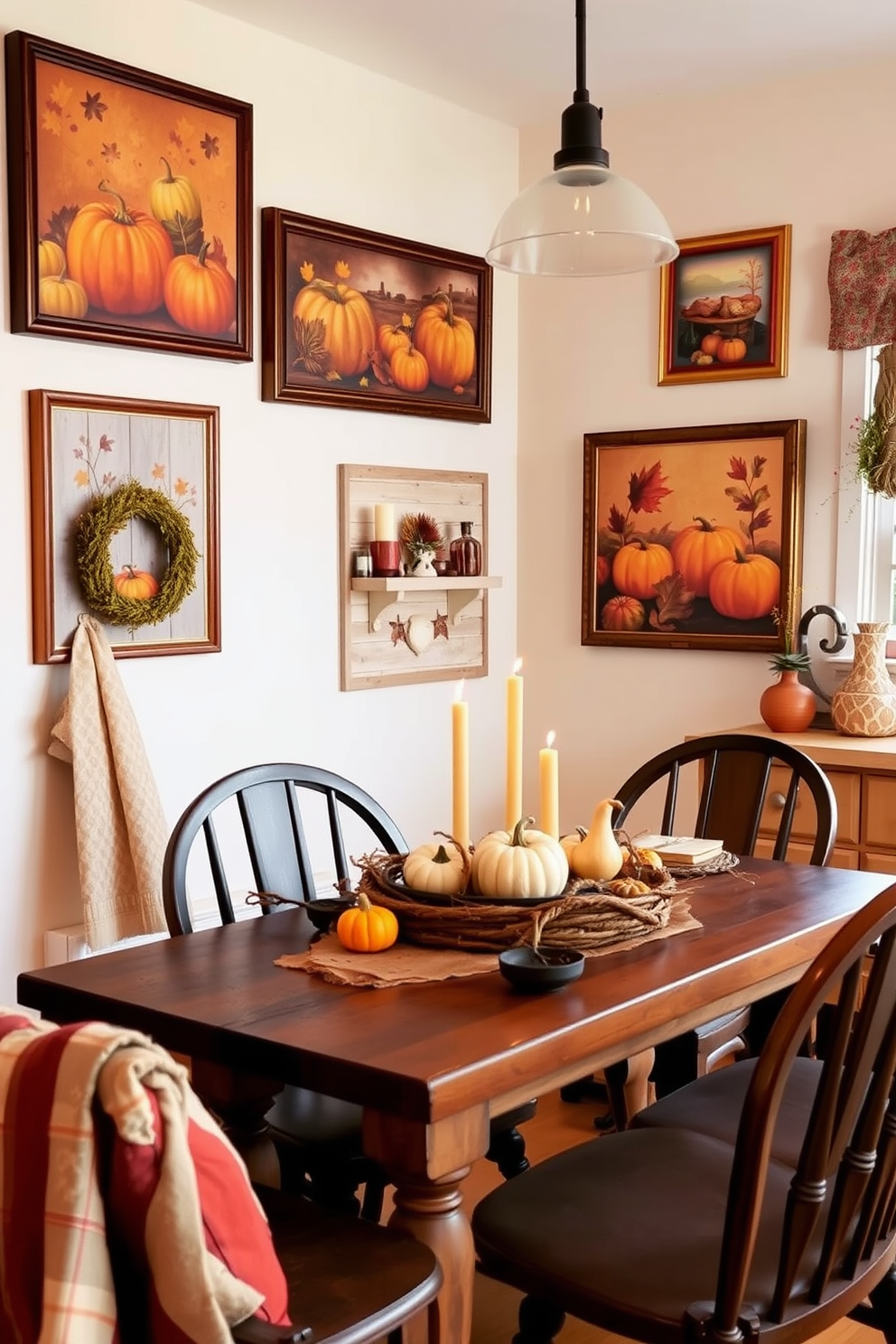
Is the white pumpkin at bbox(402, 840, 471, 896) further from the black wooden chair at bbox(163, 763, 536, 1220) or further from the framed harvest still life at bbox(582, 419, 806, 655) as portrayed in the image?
the framed harvest still life at bbox(582, 419, 806, 655)

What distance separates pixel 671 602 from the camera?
4.20m

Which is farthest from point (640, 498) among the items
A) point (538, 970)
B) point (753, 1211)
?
point (753, 1211)

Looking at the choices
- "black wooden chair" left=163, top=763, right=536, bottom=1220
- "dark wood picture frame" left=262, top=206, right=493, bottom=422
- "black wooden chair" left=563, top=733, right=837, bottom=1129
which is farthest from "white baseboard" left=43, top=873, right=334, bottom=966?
"dark wood picture frame" left=262, top=206, right=493, bottom=422

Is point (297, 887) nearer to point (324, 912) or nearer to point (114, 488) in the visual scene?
point (324, 912)

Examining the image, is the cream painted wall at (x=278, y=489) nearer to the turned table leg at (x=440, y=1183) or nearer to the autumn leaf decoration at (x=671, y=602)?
the autumn leaf decoration at (x=671, y=602)

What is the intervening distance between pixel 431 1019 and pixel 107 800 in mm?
1670

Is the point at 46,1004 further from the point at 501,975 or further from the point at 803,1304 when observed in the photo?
the point at 803,1304

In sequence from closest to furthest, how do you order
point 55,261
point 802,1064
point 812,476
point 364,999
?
1. point 364,999
2. point 802,1064
3. point 55,261
4. point 812,476

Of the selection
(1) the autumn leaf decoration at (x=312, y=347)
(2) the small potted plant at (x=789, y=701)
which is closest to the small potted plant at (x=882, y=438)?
(2) the small potted plant at (x=789, y=701)

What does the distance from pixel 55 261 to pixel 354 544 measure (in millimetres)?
1189

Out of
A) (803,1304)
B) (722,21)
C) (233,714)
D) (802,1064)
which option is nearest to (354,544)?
(233,714)

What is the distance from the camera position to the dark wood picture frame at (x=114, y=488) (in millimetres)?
3084

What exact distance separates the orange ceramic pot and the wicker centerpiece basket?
184 cm

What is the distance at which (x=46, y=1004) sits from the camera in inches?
72.3
